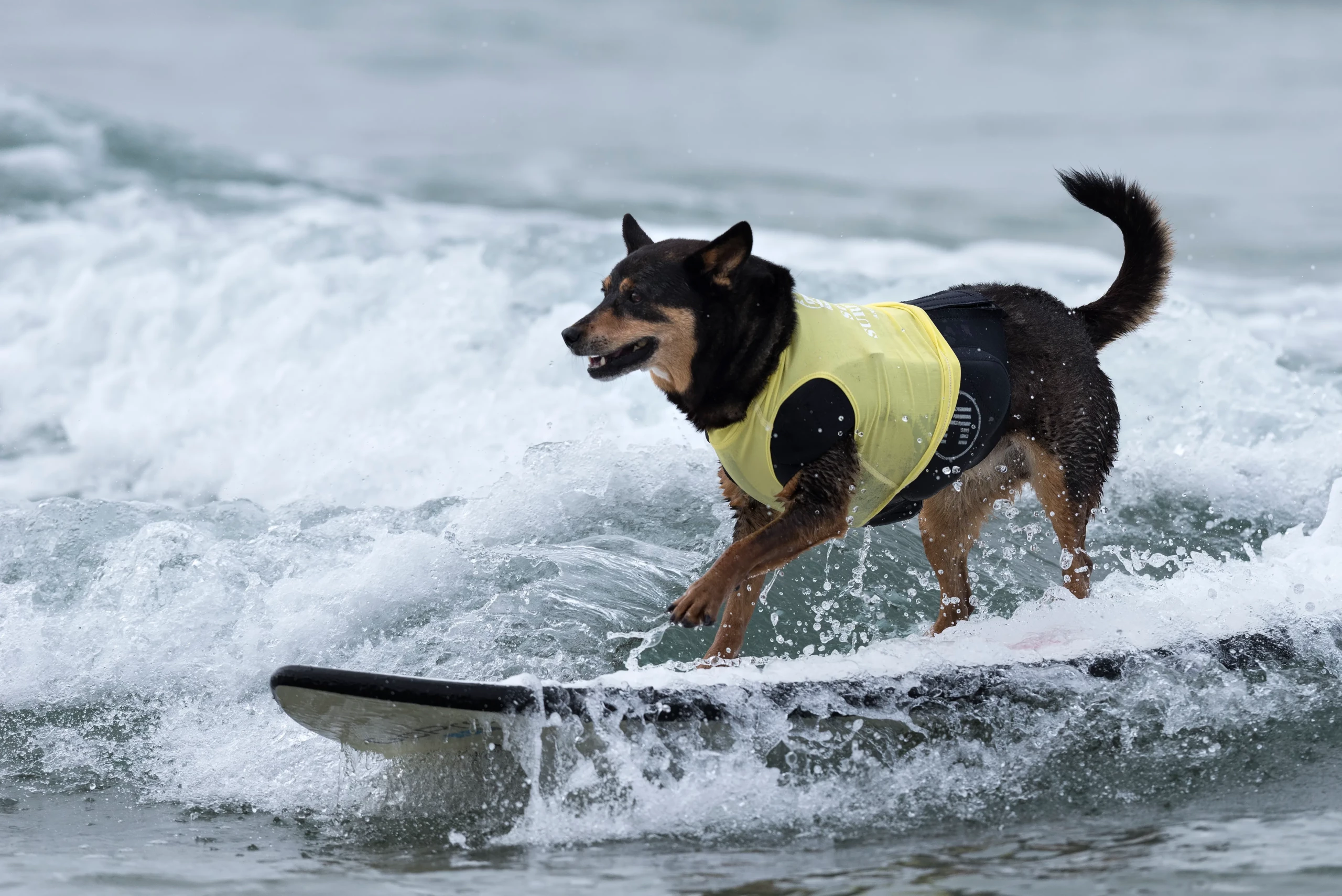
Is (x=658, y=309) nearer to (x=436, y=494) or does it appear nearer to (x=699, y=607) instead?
(x=699, y=607)

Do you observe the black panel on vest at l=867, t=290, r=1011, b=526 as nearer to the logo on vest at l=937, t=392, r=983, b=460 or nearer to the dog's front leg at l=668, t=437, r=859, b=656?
the logo on vest at l=937, t=392, r=983, b=460

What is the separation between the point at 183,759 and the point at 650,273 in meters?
2.21

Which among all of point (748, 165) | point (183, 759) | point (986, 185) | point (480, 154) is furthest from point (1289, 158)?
point (183, 759)

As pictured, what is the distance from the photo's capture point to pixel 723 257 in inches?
160

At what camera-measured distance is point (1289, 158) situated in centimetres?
1670

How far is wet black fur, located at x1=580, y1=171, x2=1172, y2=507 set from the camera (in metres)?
4.12

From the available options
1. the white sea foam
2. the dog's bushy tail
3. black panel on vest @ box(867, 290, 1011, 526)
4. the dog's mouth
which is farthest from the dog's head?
the dog's bushy tail

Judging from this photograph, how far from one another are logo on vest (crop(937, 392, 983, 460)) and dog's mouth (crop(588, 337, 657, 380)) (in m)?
1.08

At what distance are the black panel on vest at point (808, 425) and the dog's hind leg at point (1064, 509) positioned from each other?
0.99 m

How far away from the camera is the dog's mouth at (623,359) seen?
4.08m

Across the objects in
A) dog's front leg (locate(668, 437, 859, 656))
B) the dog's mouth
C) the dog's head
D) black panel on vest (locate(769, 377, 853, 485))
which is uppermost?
the dog's head

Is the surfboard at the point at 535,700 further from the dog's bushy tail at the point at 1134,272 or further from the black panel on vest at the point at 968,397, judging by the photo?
the dog's bushy tail at the point at 1134,272

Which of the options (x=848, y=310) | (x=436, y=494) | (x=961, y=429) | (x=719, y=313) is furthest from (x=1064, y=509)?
(x=436, y=494)

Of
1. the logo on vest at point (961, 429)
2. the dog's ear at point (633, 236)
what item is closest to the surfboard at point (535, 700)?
the logo on vest at point (961, 429)
